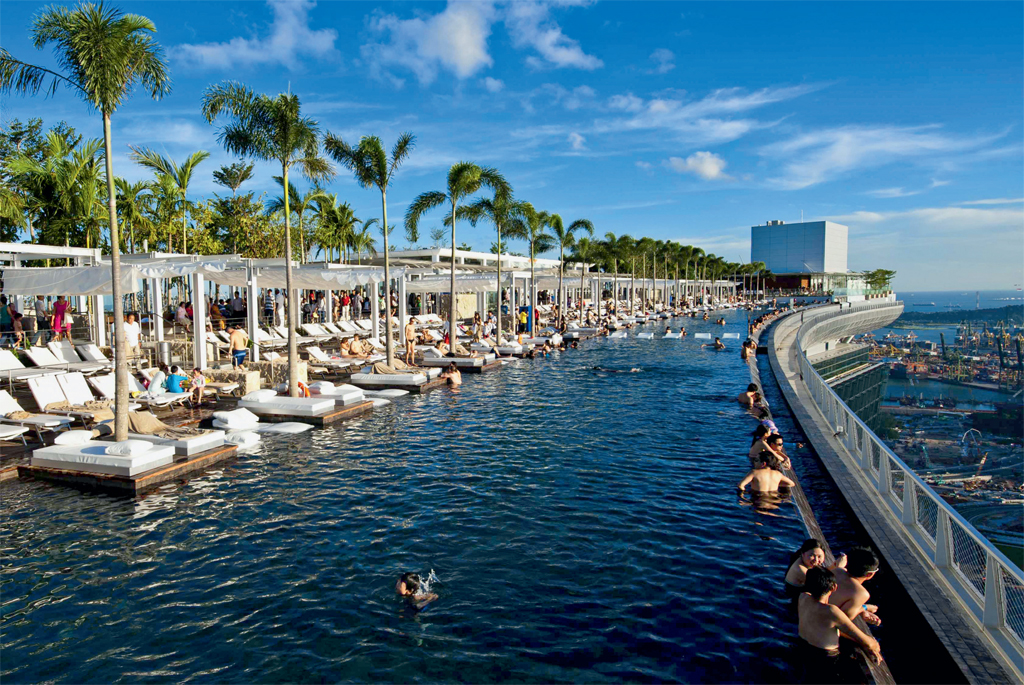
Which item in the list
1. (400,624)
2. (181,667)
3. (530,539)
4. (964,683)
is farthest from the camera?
(530,539)

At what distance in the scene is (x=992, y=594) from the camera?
488cm

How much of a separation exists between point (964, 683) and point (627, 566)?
331cm

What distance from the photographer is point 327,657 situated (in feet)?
17.6

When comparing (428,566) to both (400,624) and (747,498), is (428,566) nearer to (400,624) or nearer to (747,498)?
(400,624)

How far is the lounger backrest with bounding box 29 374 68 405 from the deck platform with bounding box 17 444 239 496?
3.04 metres

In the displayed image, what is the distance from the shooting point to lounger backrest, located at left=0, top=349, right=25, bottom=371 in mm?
15016

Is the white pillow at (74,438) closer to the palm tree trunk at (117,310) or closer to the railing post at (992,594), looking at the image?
the palm tree trunk at (117,310)

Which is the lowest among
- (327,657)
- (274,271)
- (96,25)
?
(327,657)

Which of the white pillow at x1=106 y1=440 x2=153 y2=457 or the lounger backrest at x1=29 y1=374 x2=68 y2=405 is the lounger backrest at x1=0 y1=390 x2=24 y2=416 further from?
the white pillow at x1=106 y1=440 x2=153 y2=457

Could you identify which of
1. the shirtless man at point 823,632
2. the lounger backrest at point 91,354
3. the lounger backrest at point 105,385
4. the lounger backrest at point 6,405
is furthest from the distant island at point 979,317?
the lounger backrest at point 6,405

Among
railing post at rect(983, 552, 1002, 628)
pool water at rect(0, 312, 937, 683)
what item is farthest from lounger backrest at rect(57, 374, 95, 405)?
railing post at rect(983, 552, 1002, 628)

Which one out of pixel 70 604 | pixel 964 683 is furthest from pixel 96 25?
pixel 964 683

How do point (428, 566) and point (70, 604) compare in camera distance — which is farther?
point (428, 566)

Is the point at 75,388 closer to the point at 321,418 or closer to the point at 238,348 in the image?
the point at 321,418
